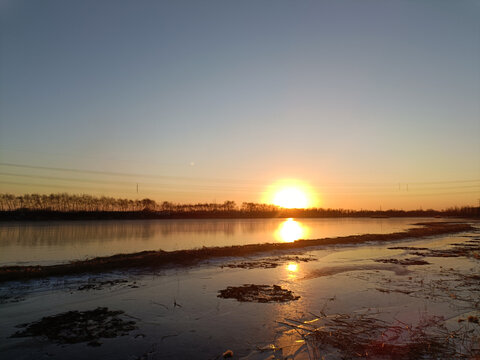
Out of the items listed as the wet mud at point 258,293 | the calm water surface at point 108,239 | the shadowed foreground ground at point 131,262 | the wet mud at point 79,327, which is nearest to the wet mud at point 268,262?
the shadowed foreground ground at point 131,262

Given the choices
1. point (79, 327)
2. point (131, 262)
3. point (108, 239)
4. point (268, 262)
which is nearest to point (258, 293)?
A: point (79, 327)

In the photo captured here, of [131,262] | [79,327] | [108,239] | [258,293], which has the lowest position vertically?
[108,239]

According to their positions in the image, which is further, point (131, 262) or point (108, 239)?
point (108, 239)

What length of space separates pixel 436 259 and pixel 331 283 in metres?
14.1

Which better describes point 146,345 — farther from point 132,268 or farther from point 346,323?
point 132,268

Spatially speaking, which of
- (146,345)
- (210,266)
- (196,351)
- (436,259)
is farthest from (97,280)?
(436,259)

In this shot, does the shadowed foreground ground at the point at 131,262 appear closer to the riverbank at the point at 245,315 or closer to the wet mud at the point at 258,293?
the riverbank at the point at 245,315

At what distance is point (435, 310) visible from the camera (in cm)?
1089

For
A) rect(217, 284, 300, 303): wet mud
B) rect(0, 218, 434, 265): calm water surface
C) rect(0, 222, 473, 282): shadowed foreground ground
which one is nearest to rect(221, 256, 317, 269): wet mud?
rect(0, 222, 473, 282): shadowed foreground ground

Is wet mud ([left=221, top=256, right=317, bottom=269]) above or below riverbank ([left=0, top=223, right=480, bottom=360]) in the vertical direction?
below

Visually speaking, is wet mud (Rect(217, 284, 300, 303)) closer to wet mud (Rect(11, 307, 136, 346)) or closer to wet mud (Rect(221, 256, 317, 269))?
wet mud (Rect(11, 307, 136, 346))

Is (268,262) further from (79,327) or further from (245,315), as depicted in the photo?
(79,327)

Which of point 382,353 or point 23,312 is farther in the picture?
point 23,312

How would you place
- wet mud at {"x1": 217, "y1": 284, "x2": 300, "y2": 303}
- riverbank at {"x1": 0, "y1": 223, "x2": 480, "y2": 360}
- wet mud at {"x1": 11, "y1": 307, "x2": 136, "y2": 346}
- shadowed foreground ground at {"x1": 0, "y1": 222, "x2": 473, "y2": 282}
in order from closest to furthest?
riverbank at {"x1": 0, "y1": 223, "x2": 480, "y2": 360}, wet mud at {"x1": 11, "y1": 307, "x2": 136, "y2": 346}, wet mud at {"x1": 217, "y1": 284, "x2": 300, "y2": 303}, shadowed foreground ground at {"x1": 0, "y1": 222, "x2": 473, "y2": 282}
